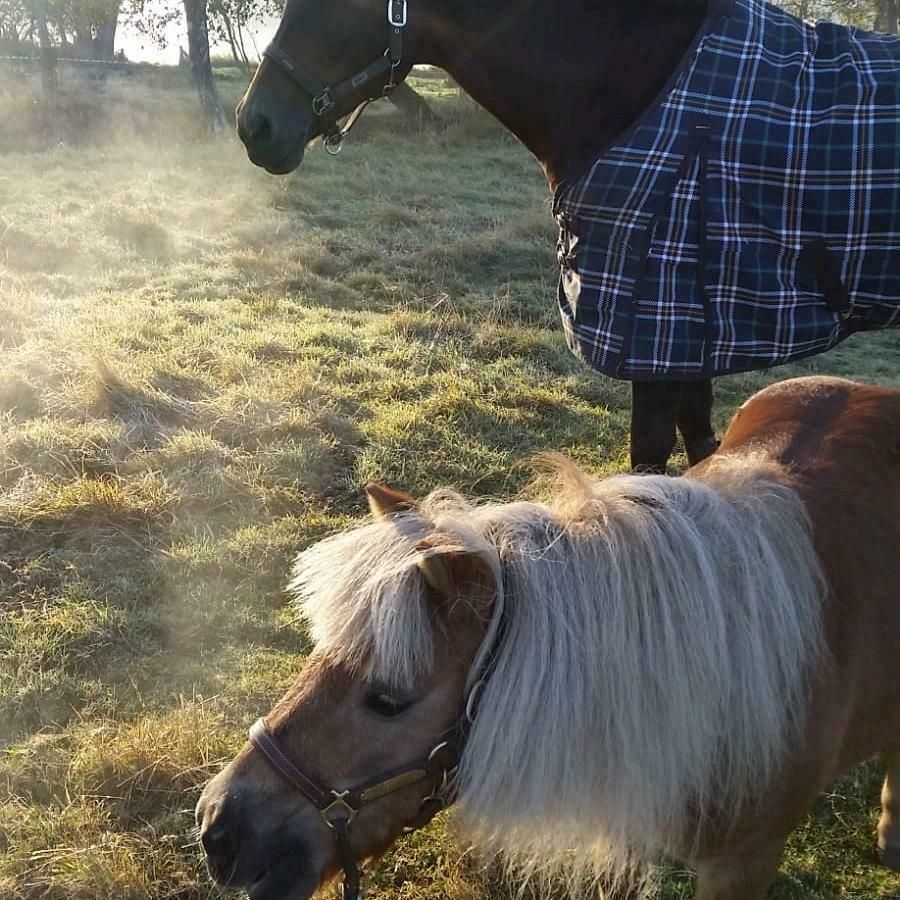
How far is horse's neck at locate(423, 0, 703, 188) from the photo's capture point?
8.42ft

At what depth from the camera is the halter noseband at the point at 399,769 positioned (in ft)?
4.82

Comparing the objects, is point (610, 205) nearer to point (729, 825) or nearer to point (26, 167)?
point (729, 825)

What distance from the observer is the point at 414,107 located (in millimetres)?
15516

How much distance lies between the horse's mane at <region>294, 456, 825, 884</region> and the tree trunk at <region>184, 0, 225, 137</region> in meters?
A: 14.4

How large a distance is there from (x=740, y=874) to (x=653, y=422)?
1351 millimetres

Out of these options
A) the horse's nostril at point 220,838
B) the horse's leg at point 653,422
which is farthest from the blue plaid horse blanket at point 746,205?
the horse's nostril at point 220,838

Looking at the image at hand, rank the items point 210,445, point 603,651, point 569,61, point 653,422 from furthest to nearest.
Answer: point 210,445 → point 653,422 → point 569,61 → point 603,651

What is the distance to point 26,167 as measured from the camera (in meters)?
10.9

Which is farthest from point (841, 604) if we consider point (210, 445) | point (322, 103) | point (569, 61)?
point (210, 445)

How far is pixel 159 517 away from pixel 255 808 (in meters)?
2.50

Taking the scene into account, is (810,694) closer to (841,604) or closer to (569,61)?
(841,604)

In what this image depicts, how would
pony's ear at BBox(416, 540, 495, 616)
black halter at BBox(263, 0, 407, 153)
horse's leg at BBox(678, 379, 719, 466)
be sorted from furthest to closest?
horse's leg at BBox(678, 379, 719, 466) < black halter at BBox(263, 0, 407, 153) < pony's ear at BBox(416, 540, 495, 616)

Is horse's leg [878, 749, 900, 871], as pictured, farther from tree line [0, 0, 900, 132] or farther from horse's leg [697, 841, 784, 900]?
tree line [0, 0, 900, 132]

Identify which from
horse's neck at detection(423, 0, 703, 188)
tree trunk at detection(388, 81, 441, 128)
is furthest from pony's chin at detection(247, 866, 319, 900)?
tree trunk at detection(388, 81, 441, 128)
